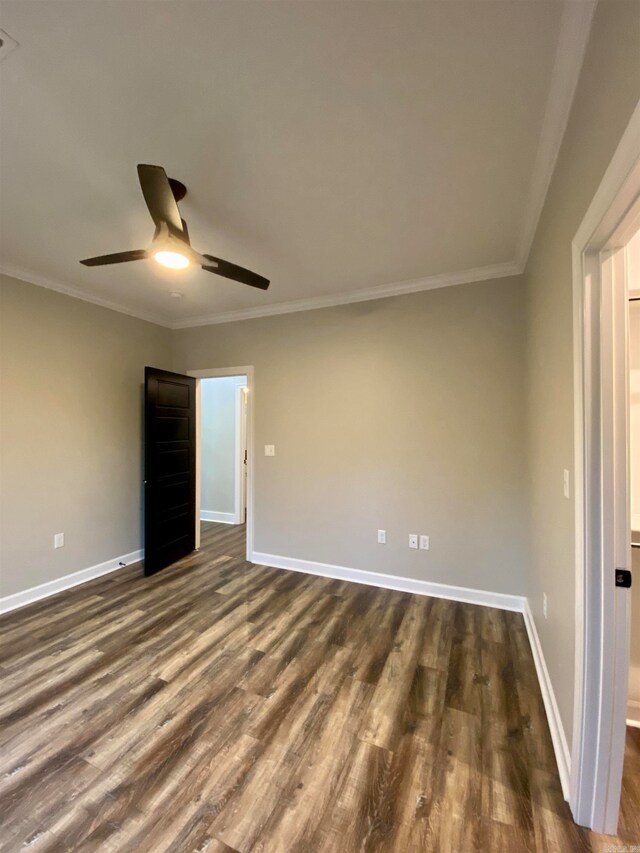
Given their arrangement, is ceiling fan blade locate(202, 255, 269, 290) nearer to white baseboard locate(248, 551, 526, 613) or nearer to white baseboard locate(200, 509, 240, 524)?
white baseboard locate(248, 551, 526, 613)

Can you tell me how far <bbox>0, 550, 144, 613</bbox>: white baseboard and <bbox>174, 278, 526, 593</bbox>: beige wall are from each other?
56.1 inches

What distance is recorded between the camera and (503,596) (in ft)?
9.12

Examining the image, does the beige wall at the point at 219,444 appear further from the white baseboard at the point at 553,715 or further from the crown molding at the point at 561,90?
the crown molding at the point at 561,90

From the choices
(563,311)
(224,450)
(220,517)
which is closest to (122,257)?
(563,311)

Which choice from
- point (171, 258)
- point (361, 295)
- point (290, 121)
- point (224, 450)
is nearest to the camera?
point (290, 121)

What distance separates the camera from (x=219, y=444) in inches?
221

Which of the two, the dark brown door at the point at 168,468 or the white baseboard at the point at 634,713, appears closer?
the white baseboard at the point at 634,713

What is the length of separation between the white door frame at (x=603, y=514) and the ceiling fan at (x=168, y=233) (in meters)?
1.57

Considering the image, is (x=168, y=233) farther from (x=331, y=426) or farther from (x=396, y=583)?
(x=396, y=583)

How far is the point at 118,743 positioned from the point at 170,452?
100 inches

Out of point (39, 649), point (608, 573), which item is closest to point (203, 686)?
point (39, 649)

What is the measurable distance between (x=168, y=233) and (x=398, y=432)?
7.38 ft

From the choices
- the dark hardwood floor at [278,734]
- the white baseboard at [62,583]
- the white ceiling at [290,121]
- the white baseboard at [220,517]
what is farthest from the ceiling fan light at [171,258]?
the white baseboard at [220,517]

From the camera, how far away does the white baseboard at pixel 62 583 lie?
277 cm
